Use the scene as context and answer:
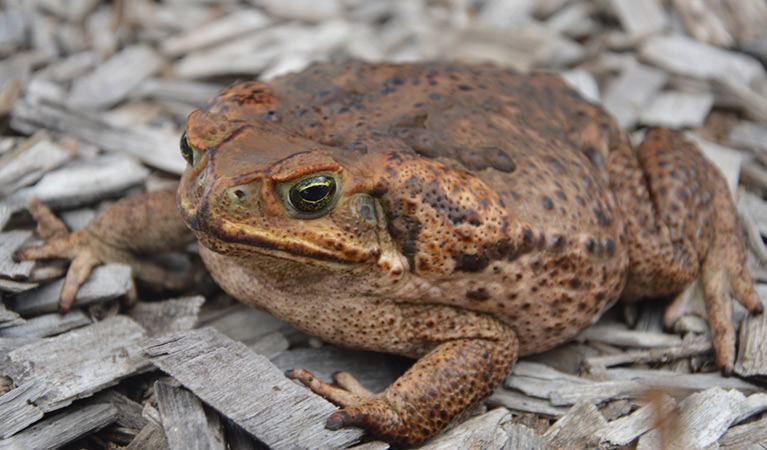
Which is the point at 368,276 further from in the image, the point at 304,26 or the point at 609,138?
the point at 304,26

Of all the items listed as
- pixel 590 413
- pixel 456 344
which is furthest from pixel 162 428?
pixel 590 413

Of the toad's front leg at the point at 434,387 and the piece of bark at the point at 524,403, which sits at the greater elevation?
the toad's front leg at the point at 434,387

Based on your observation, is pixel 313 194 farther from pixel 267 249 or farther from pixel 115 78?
pixel 115 78

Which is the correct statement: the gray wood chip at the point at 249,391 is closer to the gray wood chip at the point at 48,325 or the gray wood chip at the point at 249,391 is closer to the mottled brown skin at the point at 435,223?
the mottled brown skin at the point at 435,223

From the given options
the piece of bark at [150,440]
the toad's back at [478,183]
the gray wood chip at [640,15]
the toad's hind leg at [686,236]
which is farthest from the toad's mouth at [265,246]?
the gray wood chip at [640,15]

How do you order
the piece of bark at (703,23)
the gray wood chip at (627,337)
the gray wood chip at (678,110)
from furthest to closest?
the piece of bark at (703,23) < the gray wood chip at (678,110) < the gray wood chip at (627,337)

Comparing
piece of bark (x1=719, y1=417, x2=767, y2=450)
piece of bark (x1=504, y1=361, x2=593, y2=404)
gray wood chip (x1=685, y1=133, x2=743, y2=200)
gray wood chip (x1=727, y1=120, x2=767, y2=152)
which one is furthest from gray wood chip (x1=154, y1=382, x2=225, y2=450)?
gray wood chip (x1=727, y1=120, x2=767, y2=152)
